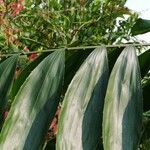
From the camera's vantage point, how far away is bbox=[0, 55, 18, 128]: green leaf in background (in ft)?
3.36

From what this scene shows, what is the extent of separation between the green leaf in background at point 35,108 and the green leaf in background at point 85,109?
0.13 ft

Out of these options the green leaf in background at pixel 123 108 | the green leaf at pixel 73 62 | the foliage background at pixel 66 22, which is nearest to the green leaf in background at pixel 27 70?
the green leaf at pixel 73 62

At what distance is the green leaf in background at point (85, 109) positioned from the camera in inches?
33.7

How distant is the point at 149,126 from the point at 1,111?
0.43 m

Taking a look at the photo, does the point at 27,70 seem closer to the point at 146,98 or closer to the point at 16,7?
the point at 146,98

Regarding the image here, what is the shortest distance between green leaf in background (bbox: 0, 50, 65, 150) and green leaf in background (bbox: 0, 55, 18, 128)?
0.23ft

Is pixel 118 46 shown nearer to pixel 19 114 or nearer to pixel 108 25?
pixel 19 114

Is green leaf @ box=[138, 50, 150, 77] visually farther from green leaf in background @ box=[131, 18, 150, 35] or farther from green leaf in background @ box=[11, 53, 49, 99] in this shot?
green leaf in background @ box=[11, 53, 49, 99]

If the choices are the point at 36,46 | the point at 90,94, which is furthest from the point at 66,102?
the point at 36,46

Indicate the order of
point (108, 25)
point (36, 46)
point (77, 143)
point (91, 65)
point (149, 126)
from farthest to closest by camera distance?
1. point (108, 25)
2. point (36, 46)
3. point (149, 126)
4. point (91, 65)
5. point (77, 143)

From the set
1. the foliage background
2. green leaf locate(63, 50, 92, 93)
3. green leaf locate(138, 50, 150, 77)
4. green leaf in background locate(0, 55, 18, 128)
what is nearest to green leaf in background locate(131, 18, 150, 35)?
green leaf locate(138, 50, 150, 77)

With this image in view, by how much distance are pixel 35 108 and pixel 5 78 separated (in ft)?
0.42

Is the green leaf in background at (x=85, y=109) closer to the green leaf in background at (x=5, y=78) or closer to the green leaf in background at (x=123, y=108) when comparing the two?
the green leaf in background at (x=123, y=108)

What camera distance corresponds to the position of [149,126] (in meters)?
1.32
